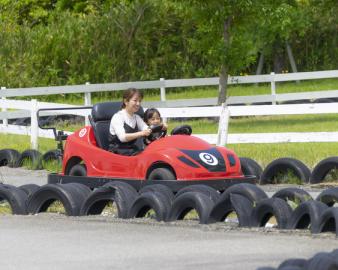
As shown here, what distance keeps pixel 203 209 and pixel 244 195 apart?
16.3 inches

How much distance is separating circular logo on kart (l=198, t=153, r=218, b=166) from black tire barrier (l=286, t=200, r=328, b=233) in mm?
3168

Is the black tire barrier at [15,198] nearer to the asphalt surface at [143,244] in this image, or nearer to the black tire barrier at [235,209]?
the asphalt surface at [143,244]

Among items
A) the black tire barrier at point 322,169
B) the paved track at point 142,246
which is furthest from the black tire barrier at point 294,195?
the black tire barrier at point 322,169

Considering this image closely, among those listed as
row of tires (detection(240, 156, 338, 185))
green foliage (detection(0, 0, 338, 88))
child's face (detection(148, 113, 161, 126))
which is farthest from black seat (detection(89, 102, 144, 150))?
green foliage (detection(0, 0, 338, 88))

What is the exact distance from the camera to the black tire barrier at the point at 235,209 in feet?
35.3

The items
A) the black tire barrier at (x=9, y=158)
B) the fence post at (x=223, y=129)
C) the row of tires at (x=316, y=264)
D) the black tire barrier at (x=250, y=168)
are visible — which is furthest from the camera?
the black tire barrier at (x=9, y=158)

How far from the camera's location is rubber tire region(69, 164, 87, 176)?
14812 mm

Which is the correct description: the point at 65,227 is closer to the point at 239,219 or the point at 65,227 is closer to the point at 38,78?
the point at 239,219

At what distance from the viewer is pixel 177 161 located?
13.6m

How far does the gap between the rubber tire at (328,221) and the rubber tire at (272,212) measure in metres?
0.44

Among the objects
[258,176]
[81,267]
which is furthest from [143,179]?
[81,267]

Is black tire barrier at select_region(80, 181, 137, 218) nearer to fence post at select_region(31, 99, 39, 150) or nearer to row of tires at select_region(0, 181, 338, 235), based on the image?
row of tires at select_region(0, 181, 338, 235)

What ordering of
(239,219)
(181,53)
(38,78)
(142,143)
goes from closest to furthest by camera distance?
(239,219), (142,143), (38,78), (181,53)

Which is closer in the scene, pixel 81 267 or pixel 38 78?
pixel 81 267
